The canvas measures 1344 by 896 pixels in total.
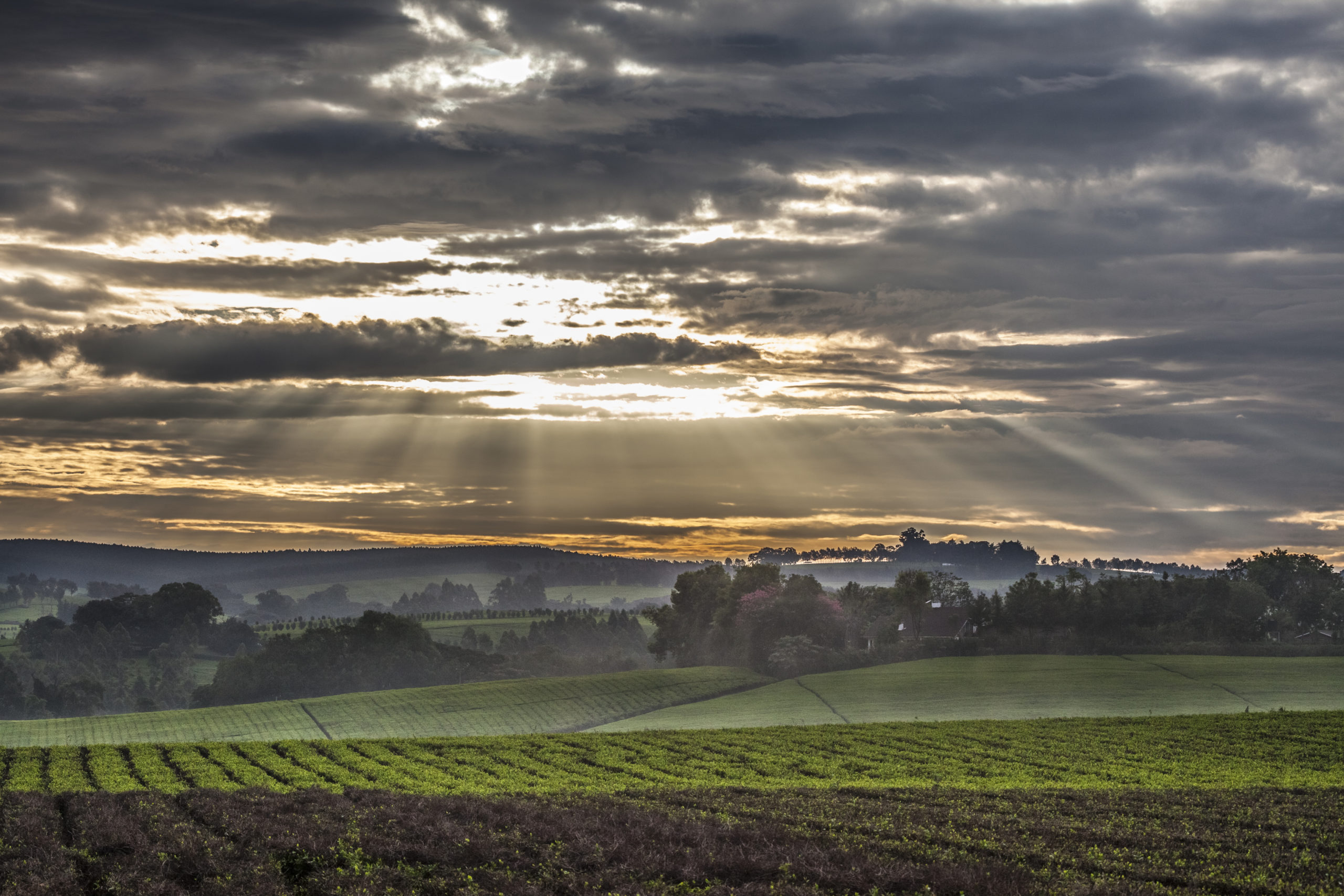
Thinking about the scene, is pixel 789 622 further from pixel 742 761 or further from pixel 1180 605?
pixel 742 761

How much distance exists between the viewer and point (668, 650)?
15562 cm

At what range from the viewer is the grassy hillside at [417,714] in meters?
87.3

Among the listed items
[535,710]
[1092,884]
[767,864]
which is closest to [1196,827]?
[1092,884]

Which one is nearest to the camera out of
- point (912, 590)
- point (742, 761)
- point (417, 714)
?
point (742, 761)

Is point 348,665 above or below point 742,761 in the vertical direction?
below

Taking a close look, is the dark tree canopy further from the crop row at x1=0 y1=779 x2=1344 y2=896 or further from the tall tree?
the crop row at x1=0 y1=779 x2=1344 y2=896

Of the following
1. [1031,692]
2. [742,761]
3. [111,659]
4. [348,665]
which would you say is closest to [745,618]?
[1031,692]

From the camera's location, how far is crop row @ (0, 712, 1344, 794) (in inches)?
1502

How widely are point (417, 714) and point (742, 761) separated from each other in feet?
204

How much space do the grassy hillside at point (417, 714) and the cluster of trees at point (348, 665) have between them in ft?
142

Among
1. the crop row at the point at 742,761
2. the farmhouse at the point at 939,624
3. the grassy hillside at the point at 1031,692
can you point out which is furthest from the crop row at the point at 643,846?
the farmhouse at the point at 939,624

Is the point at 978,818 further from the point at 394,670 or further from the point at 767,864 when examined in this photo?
the point at 394,670

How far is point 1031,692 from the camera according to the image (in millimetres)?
94500

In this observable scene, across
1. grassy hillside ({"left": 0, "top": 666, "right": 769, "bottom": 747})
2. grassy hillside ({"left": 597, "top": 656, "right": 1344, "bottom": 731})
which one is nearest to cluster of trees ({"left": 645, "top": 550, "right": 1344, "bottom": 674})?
grassy hillside ({"left": 597, "top": 656, "right": 1344, "bottom": 731})
